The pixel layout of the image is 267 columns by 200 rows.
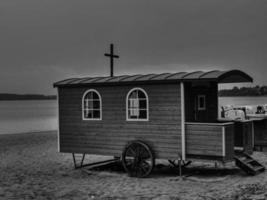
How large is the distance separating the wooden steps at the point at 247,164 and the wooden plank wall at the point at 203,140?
3.12 ft

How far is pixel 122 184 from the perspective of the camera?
12.3 meters

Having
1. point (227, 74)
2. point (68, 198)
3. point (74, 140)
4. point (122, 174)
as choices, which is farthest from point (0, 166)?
point (227, 74)

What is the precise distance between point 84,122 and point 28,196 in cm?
418

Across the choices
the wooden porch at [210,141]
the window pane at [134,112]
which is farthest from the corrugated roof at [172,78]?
the wooden porch at [210,141]

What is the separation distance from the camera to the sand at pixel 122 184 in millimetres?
10727

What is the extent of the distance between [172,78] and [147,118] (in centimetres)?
151

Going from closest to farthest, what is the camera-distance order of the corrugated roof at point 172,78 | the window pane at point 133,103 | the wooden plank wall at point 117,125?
the corrugated roof at point 172,78 < the wooden plank wall at point 117,125 < the window pane at point 133,103

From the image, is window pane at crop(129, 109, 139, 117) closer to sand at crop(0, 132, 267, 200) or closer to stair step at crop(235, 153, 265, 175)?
sand at crop(0, 132, 267, 200)

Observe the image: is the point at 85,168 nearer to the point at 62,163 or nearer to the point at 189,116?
the point at 62,163

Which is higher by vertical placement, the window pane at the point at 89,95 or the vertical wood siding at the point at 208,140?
the window pane at the point at 89,95

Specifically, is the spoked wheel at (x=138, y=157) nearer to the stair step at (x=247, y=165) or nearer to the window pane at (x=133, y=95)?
the window pane at (x=133, y=95)

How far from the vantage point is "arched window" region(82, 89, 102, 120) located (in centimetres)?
1455

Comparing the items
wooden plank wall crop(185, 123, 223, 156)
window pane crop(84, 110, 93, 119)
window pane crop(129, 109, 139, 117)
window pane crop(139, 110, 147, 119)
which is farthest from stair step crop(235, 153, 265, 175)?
window pane crop(84, 110, 93, 119)

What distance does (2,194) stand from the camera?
1148 centimetres
